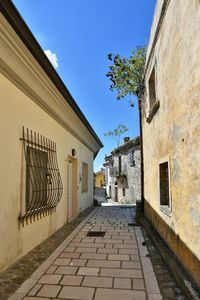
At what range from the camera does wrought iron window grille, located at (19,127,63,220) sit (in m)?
4.39

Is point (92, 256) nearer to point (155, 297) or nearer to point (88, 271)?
point (88, 271)

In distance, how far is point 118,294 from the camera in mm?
2836

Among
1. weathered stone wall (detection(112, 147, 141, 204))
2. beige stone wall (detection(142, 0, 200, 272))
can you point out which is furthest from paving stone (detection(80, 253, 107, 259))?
weathered stone wall (detection(112, 147, 141, 204))

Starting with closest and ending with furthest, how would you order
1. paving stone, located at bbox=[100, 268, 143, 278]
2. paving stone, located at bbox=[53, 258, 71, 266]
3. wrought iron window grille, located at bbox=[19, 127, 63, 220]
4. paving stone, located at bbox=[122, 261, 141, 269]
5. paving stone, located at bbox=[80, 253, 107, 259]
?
paving stone, located at bbox=[100, 268, 143, 278] → paving stone, located at bbox=[122, 261, 141, 269] → paving stone, located at bbox=[53, 258, 71, 266] → paving stone, located at bbox=[80, 253, 107, 259] → wrought iron window grille, located at bbox=[19, 127, 63, 220]

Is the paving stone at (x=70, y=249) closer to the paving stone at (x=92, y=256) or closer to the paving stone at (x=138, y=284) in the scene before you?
the paving stone at (x=92, y=256)

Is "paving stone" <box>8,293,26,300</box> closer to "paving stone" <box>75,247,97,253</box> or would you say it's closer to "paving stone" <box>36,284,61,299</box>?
"paving stone" <box>36,284,61,299</box>

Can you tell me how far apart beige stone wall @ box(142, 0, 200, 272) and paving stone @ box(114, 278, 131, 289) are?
88 cm

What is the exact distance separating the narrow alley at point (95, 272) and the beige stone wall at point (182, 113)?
2.35ft

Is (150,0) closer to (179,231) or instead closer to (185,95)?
(185,95)

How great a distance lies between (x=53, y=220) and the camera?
226 inches

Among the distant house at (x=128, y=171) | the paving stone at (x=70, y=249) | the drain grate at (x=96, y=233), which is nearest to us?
the paving stone at (x=70, y=249)

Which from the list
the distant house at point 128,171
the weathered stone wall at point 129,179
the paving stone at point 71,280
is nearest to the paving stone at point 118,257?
the paving stone at point 71,280

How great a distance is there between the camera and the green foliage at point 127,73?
8.00m

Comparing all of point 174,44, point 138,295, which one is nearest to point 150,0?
point 174,44
